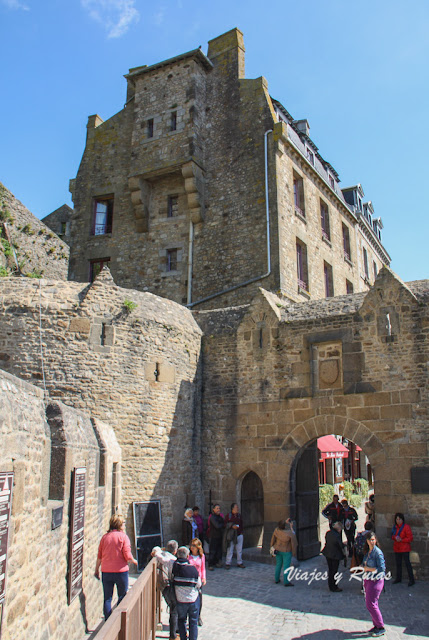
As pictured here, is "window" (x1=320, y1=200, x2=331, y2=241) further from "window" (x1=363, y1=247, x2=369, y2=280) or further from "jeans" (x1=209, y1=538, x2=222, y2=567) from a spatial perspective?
"jeans" (x1=209, y1=538, x2=222, y2=567)

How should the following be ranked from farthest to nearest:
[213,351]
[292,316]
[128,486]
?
[213,351] < [292,316] < [128,486]

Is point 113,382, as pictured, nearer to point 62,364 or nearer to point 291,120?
point 62,364

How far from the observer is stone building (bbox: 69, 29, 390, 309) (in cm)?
1659

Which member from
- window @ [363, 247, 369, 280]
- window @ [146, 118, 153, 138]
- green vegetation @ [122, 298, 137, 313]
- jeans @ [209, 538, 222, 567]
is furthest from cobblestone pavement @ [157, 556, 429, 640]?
window @ [363, 247, 369, 280]

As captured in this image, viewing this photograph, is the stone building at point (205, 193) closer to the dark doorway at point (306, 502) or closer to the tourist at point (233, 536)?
the dark doorway at point (306, 502)

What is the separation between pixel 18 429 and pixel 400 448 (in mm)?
7517

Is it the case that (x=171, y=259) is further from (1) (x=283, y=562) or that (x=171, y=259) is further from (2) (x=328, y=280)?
(1) (x=283, y=562)

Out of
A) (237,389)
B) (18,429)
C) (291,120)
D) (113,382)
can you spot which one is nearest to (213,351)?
(237,389)

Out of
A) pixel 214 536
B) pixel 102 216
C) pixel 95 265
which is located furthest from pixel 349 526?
pixel 102 216

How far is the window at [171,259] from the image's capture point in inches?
706

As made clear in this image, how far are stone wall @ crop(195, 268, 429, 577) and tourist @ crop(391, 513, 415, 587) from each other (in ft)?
1.32

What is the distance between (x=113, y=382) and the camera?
10.6 m

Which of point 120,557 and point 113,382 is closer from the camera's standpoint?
point 120,557

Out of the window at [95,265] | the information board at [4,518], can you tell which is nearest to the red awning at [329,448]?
the window at [95,265]
